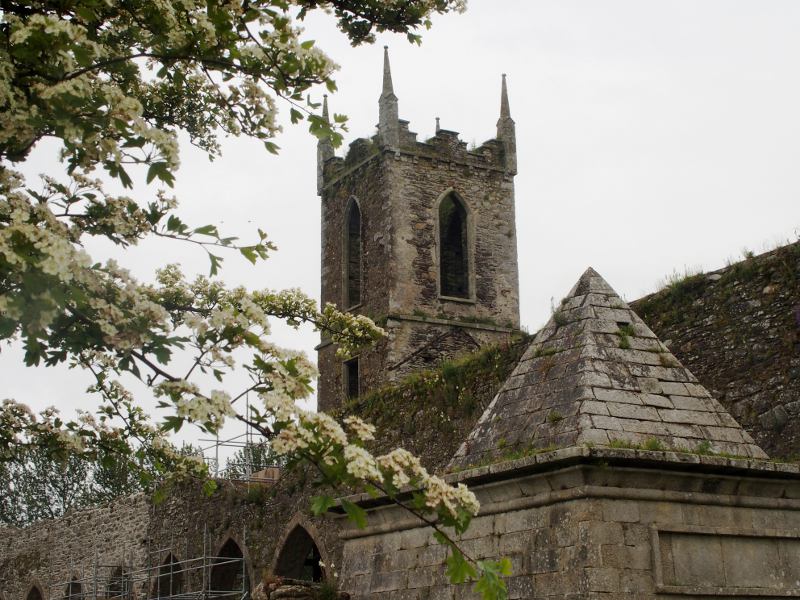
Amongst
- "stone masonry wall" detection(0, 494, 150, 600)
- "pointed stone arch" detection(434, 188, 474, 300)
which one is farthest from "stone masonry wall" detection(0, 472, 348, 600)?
"pointed stone arch" detection(434, 188, 474, 300)

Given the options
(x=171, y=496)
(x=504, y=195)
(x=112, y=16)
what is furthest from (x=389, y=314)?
(x=112, y=16)

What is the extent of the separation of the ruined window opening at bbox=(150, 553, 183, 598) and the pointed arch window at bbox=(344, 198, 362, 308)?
421 inches

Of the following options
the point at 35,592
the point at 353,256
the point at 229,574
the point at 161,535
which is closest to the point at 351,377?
the point at 353,256

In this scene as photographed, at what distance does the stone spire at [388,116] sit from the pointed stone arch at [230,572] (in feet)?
45.6

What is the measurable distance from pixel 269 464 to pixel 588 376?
22.8 meters

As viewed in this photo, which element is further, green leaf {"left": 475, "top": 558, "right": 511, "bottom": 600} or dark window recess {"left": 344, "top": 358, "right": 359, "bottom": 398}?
dark window recess {"left": 344, "top": 358, "right": 359, "bottom": 398}

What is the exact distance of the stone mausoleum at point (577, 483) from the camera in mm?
5332

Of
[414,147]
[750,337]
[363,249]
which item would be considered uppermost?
[414,147]

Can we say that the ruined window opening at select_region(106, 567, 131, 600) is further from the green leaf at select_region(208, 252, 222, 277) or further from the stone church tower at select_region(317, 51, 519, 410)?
the green leaf at select_region(208, 252, 222, 277)

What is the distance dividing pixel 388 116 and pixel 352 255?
3.87 m

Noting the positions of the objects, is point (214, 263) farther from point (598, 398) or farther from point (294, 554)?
point (294, 554)

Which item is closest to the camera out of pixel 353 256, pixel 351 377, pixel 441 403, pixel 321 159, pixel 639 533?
pixel 639 533

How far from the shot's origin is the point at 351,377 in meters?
32.1

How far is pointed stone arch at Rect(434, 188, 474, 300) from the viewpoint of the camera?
3209cm
